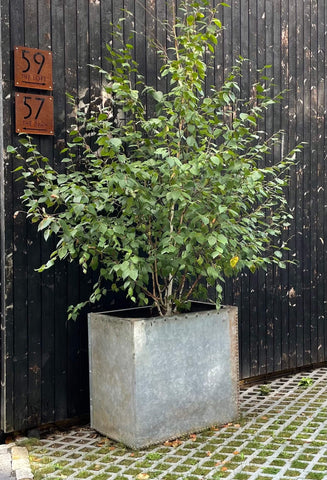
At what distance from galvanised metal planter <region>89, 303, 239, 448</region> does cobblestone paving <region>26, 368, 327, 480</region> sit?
0.12 m

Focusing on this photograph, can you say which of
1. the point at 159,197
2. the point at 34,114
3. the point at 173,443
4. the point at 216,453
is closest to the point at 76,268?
the point at 159,197

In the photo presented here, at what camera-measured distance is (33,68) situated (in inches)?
170

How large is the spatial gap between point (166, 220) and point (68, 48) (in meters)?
1.48

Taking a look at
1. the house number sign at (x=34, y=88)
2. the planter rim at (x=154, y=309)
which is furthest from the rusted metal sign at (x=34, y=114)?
the planter rim at (x=154, y=309)

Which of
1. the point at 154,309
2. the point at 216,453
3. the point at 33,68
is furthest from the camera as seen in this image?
the point at 154,309

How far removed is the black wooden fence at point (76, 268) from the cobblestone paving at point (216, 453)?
43 centimetres

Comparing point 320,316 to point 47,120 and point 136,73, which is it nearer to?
point 136,73

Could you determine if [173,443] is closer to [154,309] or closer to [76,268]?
[154,309]

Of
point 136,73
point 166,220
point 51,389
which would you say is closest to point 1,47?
point 136,73

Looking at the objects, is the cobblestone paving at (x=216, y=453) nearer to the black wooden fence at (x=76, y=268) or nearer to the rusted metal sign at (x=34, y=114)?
the black wooden fence at (x=76, y=268)

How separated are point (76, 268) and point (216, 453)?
1.62 meters

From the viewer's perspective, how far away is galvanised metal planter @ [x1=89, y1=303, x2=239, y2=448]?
405 centimetres

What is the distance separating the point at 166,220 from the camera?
4.20 metres

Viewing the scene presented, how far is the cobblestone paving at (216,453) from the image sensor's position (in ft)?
11.9
